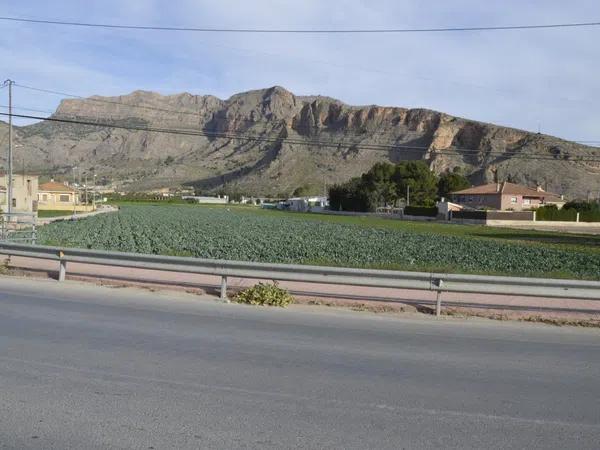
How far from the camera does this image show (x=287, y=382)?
6.78 m

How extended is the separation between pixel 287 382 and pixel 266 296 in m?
5.68

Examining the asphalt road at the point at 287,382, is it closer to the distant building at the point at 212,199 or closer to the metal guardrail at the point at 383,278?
the metal guardrail at the point at 383,278

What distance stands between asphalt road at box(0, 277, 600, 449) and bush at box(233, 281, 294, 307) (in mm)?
1156

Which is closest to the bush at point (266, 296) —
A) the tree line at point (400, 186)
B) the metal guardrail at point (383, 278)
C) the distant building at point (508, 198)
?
the metal guardrail at point (383, 278)

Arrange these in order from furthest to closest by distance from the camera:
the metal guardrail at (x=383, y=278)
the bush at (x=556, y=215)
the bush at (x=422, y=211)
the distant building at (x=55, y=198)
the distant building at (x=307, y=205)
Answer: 1. the distant building at (x=307, y=205)
2. the distant building at (x=55, y=198)
3. the bush at (x=422, y=211)
4. the bush at (x=556, y=215)
5. the metal guardrail at (x=383, y=278)

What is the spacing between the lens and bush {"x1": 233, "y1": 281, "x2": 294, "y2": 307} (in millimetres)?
12391

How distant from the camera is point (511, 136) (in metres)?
165

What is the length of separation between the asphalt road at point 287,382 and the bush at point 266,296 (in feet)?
3.79

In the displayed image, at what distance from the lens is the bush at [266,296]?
1239 cm

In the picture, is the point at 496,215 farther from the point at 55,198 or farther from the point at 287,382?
the point at 55,198

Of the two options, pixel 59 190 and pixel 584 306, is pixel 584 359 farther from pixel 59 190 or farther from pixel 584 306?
pixel 59 190

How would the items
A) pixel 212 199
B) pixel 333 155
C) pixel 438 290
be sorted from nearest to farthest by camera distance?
pixel 438 290 → pixel 212 199 → pixel 333 155

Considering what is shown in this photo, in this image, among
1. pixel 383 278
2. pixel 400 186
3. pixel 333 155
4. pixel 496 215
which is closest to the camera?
pixel 383 278

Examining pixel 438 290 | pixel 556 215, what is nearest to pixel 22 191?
pixel 556 215
